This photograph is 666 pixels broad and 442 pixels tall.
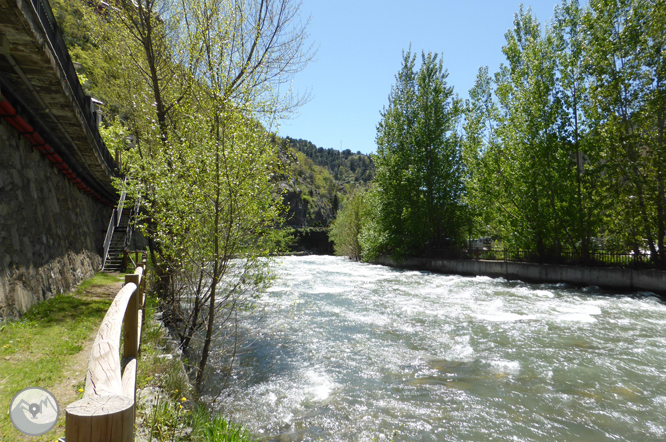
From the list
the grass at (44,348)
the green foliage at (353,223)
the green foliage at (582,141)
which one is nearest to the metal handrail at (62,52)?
the grass at (44,348)

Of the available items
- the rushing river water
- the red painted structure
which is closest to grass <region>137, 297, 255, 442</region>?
the rushing river water

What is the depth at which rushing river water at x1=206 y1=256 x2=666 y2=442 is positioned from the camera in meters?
5.52

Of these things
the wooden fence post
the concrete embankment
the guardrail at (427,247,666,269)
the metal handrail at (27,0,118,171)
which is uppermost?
the metal handrail at (27,0,118,171)

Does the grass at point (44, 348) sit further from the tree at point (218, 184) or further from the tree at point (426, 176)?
the tree at point (426, 176)

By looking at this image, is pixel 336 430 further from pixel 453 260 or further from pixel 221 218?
pixel 453 260

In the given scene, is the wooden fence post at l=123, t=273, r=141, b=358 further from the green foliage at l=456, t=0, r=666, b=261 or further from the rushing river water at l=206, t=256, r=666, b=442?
the green foliage at l=456, t=0, r=666, b=261

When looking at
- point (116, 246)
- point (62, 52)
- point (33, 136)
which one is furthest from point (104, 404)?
point (116, 246)

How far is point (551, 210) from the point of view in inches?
835

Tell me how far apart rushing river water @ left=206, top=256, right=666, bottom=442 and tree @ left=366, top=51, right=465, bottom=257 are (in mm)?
17118

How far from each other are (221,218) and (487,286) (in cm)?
1658

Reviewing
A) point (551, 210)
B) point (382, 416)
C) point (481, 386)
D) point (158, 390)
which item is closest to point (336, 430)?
point (382, 416)
